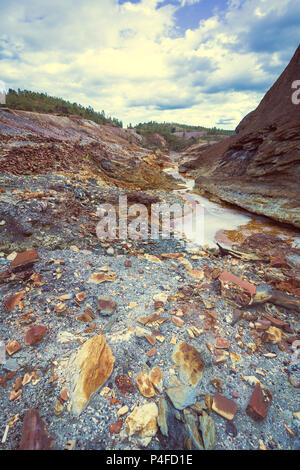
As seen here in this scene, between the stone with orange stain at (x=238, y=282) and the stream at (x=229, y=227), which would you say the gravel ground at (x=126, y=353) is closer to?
the stone with orange stain at (x=238, y=282)

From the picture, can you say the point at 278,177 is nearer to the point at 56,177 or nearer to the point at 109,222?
the point at 109,222

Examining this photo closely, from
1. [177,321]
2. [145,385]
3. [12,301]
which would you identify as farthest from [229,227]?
[12,301]

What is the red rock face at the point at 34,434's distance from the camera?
130 centimetres

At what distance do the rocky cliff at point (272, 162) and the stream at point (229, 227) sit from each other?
0.35 m

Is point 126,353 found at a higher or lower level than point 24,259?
lower

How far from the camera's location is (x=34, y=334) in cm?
197

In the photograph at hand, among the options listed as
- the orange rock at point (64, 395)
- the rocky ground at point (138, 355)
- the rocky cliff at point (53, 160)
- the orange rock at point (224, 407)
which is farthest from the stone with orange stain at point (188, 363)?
the rocky cliff at point (53, 160)

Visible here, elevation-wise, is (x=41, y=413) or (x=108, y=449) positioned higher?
(x=41, y=413)

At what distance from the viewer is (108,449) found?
135 cm

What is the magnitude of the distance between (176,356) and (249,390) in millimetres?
684

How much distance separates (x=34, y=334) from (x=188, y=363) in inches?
61.3

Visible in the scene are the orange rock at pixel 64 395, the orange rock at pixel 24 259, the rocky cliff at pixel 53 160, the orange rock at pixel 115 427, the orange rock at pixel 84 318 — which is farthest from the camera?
the rocky cliff at pixel 53 160

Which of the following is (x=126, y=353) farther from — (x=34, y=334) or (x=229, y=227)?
(x=229, y=227)

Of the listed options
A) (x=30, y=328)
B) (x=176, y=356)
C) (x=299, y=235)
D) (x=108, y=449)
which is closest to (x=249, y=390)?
(x=176, y=356)
